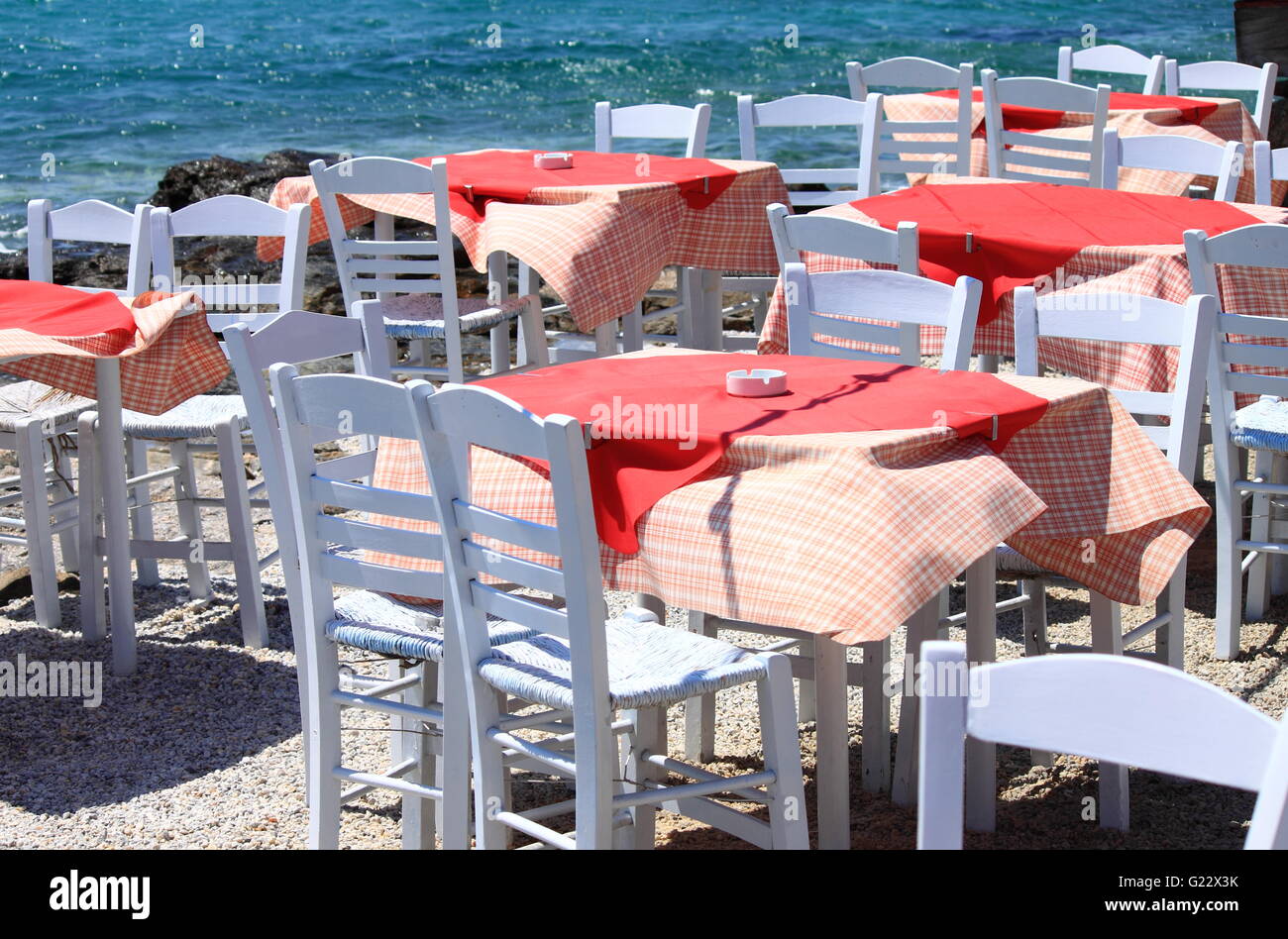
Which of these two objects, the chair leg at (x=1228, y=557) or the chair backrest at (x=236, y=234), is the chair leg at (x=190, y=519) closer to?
the chair backrest at (x=236, y=234)

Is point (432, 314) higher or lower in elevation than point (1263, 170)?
lower

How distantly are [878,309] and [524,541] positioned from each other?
1.41 metres

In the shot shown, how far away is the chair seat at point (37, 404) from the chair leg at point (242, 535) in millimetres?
352

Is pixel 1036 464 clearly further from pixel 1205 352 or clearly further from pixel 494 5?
pixel 494 5

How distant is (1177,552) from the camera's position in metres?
2.55

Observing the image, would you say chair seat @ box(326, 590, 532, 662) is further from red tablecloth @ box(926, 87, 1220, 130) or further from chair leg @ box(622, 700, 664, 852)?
red tablecloth @ box(926, 87, 1220, 130)

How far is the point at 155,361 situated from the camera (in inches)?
138

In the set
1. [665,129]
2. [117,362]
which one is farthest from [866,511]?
[665,129]

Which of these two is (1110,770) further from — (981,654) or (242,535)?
(242,535)

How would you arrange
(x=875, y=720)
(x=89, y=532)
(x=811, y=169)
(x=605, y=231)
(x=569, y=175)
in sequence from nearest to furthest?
(x=875, y=720) → (x=89, y=532) → (x=605, y=231) → (x=569, y=175) → (x=811, y=169)

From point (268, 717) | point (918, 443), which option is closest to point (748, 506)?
point (918, 443)

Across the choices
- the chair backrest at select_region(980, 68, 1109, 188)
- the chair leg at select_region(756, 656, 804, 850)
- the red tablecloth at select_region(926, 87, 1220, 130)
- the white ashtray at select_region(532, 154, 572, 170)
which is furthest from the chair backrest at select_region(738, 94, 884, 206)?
the chair leg at select_region(756, 656, 804, 850)

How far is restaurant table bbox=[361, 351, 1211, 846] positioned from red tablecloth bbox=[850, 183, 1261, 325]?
3.92 ft

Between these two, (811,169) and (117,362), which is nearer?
(117,362)
